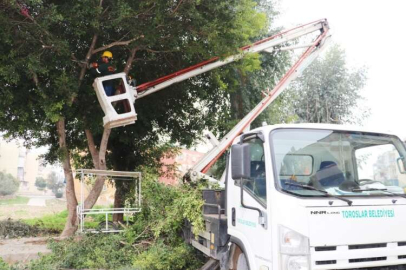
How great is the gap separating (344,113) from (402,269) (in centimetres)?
1921

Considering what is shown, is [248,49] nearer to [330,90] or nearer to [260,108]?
[260,108]

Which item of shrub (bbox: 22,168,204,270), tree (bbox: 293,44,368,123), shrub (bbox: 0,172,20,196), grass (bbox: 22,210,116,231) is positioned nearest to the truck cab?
shrub (bbox: 22,168,204,270)

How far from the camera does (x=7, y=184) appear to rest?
2247cm

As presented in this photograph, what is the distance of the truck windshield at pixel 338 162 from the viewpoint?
4008 millimetres

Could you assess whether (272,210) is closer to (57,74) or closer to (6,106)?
(57,74)

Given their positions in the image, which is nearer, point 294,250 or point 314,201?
point 294,250

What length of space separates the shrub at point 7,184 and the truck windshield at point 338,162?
22.3 metres

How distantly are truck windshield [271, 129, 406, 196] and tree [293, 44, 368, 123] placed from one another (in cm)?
1732

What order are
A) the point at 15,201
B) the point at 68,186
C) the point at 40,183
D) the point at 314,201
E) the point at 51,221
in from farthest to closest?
the point at 40,183
the point at 15,201
the point at 51,221
the point at 68,186
the point at 314,201

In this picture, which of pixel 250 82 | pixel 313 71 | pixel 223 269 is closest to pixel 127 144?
pixel 250 82

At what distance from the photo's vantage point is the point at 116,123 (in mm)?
8641

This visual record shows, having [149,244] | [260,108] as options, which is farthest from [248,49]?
[149,244]

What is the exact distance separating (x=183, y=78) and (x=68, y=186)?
17.1 feet

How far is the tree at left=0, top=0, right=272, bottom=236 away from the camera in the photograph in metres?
8.92
